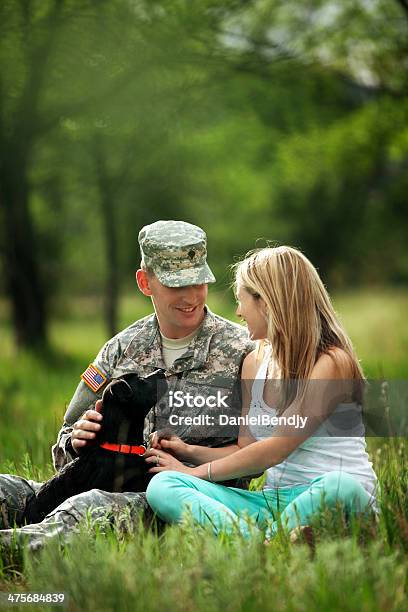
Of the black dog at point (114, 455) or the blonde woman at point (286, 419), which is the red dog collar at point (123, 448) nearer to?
the black dog at point (114, 455)

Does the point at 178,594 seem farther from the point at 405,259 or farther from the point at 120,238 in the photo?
the point at 405,259

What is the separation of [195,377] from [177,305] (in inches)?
15.6

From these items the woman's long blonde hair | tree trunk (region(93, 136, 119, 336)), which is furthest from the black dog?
tree trunk (region(93, 136, 119, 336))

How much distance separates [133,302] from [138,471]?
30.9 m

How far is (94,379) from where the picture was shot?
16.0 feet

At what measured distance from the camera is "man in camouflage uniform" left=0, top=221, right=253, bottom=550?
4762mm

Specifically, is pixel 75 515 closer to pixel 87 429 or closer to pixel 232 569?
pixel 87 429

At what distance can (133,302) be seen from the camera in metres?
35.3

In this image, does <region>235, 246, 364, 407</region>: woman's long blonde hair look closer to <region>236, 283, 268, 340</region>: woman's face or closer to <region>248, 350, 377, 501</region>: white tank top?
<region>236, 283, 268, 340</region>: woman's face

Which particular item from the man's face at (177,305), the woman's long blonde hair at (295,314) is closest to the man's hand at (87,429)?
the man's face at (177,305)

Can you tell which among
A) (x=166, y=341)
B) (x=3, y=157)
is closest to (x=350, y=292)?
(x=3, y=157)

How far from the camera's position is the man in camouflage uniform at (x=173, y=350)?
15.6 ft

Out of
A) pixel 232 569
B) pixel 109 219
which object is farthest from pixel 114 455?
pixel 109 219

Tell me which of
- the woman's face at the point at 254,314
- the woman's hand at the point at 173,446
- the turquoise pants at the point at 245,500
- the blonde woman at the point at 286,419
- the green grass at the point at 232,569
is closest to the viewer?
the green grass at the point at 232,569
